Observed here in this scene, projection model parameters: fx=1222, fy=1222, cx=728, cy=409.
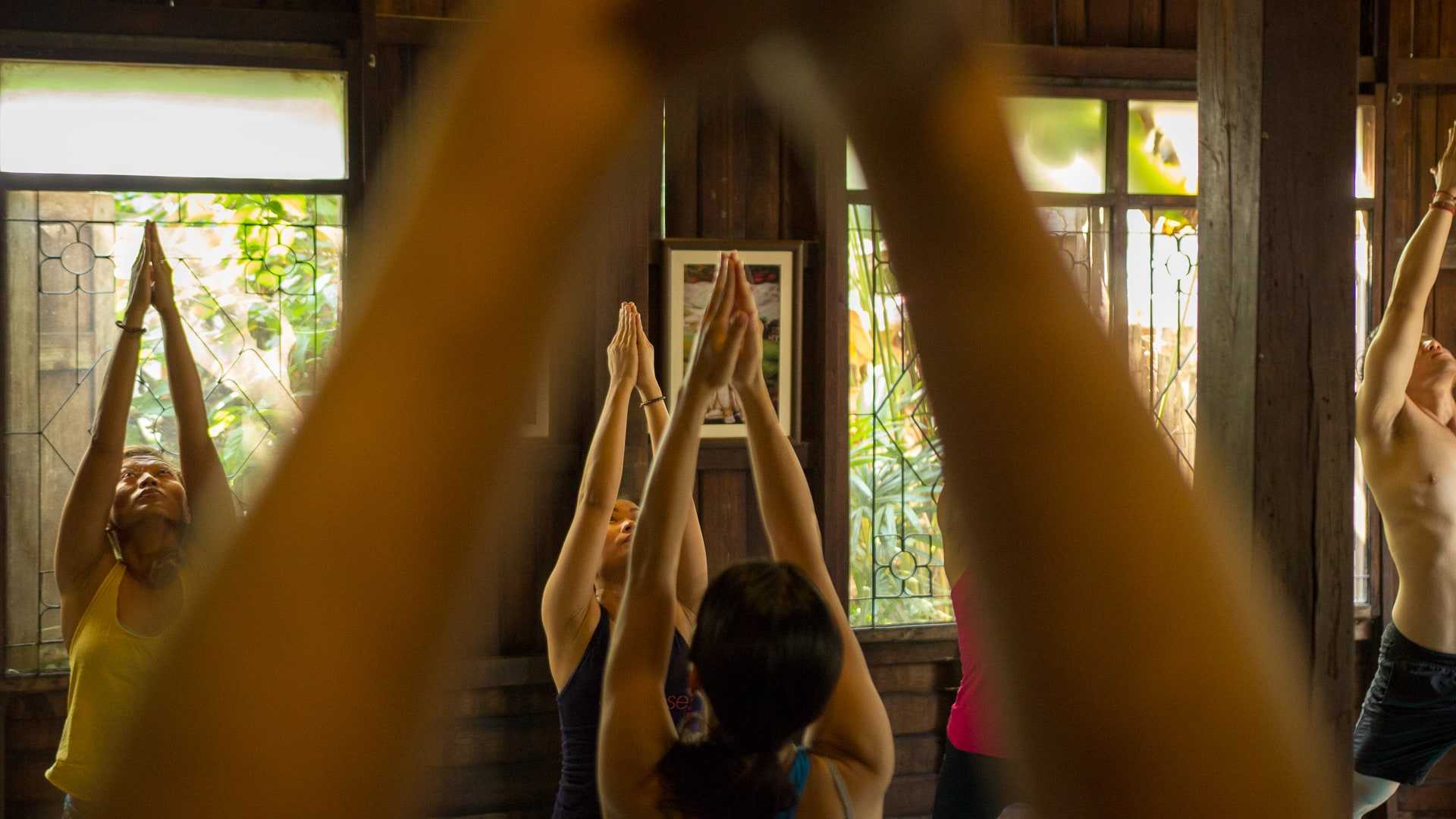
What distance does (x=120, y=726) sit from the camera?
0.62 feet

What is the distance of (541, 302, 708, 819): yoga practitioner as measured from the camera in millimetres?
2504

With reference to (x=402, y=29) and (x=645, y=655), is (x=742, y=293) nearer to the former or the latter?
(x=645, y=655)

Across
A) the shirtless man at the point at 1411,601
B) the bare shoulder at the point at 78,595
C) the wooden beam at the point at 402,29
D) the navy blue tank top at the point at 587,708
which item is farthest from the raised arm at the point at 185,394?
the shirtless man at the point at 1411,601

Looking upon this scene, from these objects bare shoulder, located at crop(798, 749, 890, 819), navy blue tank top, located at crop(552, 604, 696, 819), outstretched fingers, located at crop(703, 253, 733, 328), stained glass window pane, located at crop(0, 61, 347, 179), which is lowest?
navy blue tank top, located at crop(552, 604, 696, 819)

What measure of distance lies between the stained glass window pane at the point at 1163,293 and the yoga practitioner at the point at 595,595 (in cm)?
247

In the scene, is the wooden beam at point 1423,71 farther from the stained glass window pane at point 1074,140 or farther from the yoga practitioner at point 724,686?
the yoga practitioner at point 724,686

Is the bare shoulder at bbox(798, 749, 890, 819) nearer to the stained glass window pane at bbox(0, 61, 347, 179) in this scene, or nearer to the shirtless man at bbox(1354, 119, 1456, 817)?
the shirtless man at bbox(1354, 119, 1456, 817)

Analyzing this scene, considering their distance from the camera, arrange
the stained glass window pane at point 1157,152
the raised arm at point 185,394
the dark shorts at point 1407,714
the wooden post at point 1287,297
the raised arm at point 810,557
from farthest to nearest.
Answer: the stained glass window pane at point 1157,152, the dark shorts at point 1407,714, the raised arm at point 185,394, the raised arm at point 810,557, the wooden post at point 1287,297

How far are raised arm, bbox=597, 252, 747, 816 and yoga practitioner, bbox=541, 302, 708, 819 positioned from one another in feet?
2.36

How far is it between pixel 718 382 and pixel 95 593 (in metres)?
2.10

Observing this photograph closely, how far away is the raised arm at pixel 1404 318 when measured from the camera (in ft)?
9.81

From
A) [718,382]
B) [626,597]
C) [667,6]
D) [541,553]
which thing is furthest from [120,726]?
[541,553]

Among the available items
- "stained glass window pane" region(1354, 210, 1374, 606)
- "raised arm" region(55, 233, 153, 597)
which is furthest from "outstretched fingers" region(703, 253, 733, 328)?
"stained glass window pane" region(1354, 210, 1374, 606)

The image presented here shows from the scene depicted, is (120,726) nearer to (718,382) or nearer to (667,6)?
(667,6)
